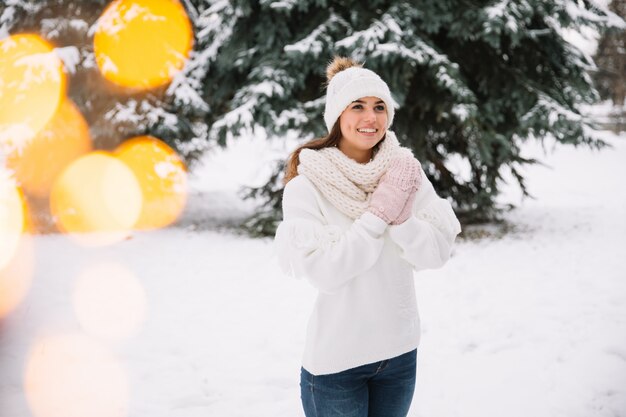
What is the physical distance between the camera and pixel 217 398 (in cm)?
366

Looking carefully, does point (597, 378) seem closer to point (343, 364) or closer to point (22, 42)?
point (343, 364)

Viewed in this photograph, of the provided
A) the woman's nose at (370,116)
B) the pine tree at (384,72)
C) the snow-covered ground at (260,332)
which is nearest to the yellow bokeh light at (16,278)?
the snow-covered ground at (260,332)

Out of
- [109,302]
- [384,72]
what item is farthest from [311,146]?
[384,72]

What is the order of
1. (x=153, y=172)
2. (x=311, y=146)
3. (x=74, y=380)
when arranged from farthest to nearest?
(x=153, y=172) → (x=74, y=380) → (x=311, y=146)

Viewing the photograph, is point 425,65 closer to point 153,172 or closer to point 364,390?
point 153,172

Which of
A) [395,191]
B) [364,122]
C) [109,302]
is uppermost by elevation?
[364,122]

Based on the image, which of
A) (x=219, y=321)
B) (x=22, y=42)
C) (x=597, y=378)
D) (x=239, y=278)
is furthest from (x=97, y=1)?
(x=597, y=378)

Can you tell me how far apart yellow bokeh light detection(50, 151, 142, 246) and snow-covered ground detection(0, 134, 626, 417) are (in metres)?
1.36

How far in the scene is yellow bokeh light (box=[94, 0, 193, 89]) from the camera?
8.77 meters

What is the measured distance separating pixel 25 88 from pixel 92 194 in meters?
2.54

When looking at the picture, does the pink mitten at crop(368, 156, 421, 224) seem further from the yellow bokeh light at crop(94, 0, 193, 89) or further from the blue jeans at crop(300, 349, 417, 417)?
the yellow bokeh light at crop(94, 0, 193, 89)

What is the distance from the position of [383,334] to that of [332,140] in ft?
2.93

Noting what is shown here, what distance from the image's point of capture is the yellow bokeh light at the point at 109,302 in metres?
4.98

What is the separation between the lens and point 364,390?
72.0 inches
